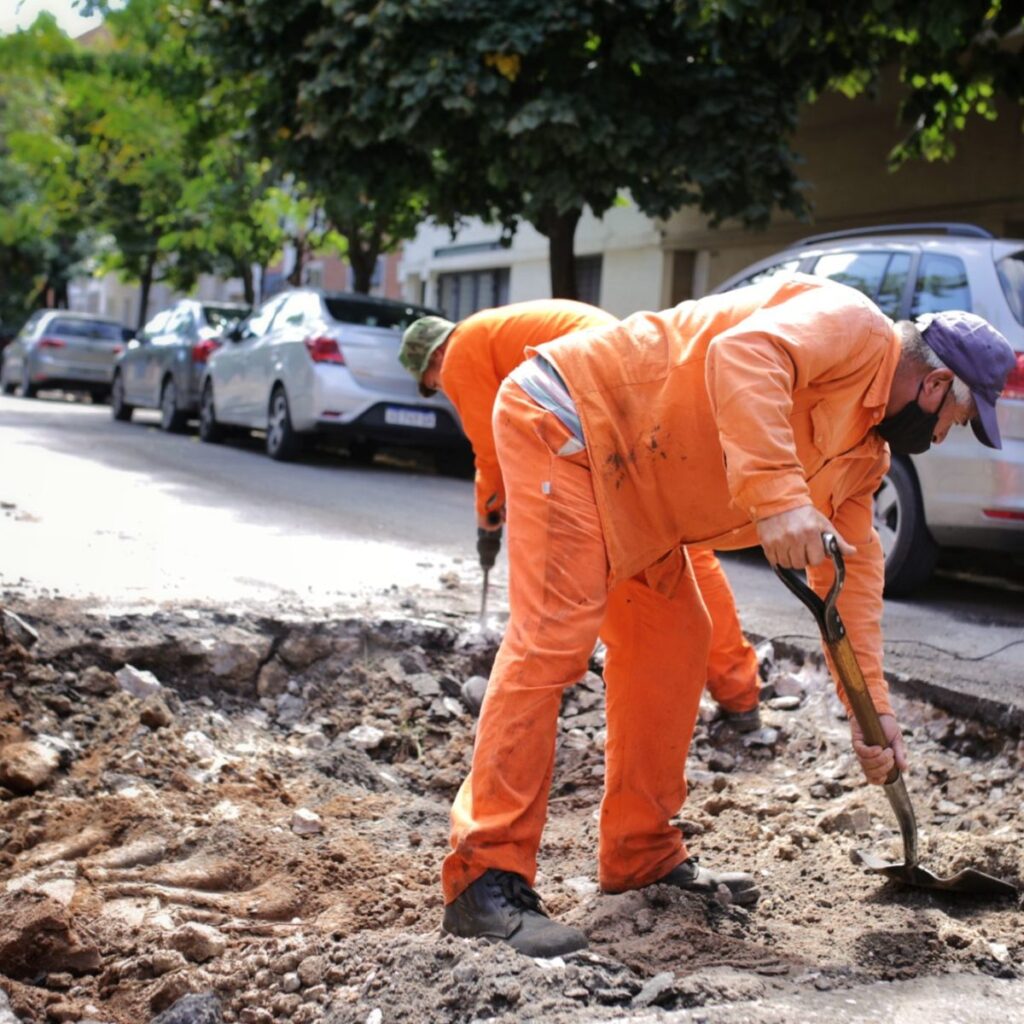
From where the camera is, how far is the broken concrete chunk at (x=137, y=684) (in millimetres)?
4870

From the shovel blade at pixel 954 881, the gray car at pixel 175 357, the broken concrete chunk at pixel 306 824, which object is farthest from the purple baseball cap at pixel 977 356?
the gray car at pixel 175 357

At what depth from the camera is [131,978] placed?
10.1 feet

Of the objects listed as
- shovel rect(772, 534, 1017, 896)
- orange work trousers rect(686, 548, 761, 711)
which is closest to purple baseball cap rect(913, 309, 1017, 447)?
shovel rect(772, 534, 1017, 896)

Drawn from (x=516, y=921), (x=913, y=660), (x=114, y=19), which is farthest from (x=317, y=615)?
(x=114, y=19)

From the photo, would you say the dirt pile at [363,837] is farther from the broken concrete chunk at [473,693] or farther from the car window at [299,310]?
the car window at [299,310]

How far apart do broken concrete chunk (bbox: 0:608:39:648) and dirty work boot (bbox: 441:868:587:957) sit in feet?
8.20

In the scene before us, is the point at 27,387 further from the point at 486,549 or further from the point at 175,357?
the point at 486,549

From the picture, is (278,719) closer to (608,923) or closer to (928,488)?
(608,923)

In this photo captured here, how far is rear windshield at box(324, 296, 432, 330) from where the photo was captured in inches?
496

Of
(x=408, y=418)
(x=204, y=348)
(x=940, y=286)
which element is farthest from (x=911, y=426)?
(x=204, y=348)

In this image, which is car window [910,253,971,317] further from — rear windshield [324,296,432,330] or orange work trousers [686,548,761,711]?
rear windshield [324,296,432,330]

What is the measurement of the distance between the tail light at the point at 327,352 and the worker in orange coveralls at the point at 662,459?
897cm

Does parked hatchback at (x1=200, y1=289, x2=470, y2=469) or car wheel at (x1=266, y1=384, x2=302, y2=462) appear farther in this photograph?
car wheel at (x1=266, y1=384, x2=302, y2=462)

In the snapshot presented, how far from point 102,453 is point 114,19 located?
289 inches
